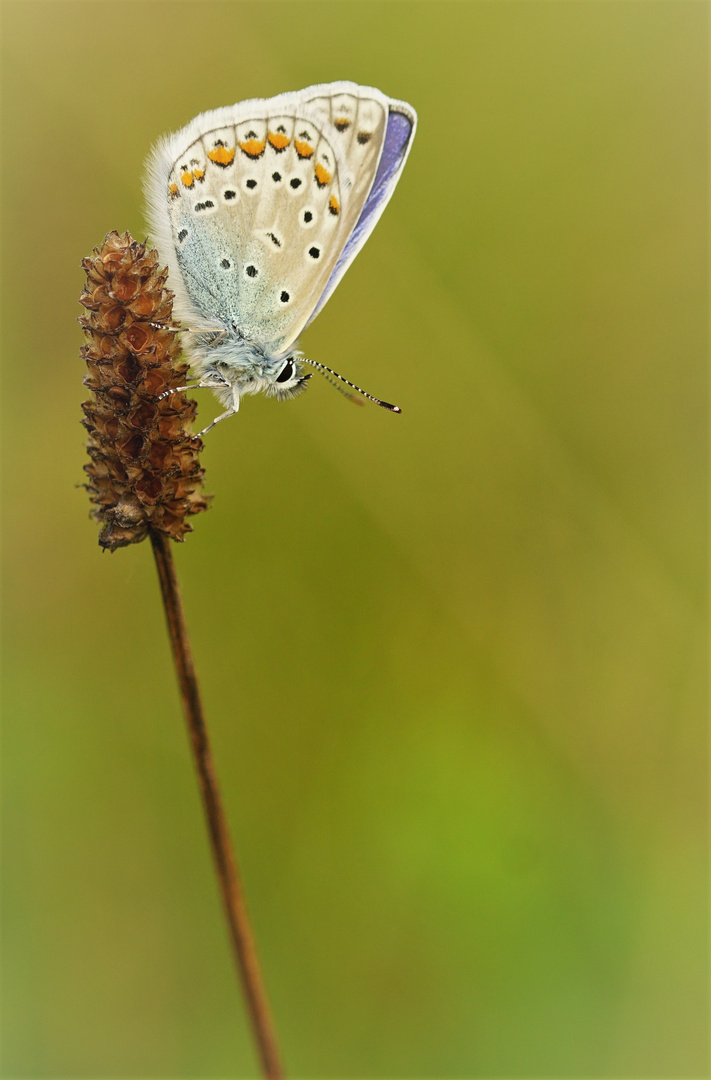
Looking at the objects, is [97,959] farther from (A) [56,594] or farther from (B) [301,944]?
(A) [56,594]

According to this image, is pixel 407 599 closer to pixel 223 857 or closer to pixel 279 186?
pixel 279 186

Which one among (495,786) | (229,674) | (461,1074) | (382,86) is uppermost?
(382,86)

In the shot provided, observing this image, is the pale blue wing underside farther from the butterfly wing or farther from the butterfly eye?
the butterfly eye

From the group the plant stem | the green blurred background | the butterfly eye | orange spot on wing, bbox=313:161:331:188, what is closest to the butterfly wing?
orange spot on wing, bbox=313:161:331:188

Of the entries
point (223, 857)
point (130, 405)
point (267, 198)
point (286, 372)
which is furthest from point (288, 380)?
point (223, 857)

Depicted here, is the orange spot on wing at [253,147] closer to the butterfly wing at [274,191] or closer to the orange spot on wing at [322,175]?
the butterfly wing at [274,191]

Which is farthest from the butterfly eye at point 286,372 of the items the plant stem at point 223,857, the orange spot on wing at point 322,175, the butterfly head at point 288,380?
the plant stem at point 223,857

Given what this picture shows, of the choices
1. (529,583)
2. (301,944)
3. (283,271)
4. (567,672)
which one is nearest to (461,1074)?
(301,944)

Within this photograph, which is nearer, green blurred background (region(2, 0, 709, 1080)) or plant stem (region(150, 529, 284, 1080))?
plant stem (region(150, 529, 284, 1080))
